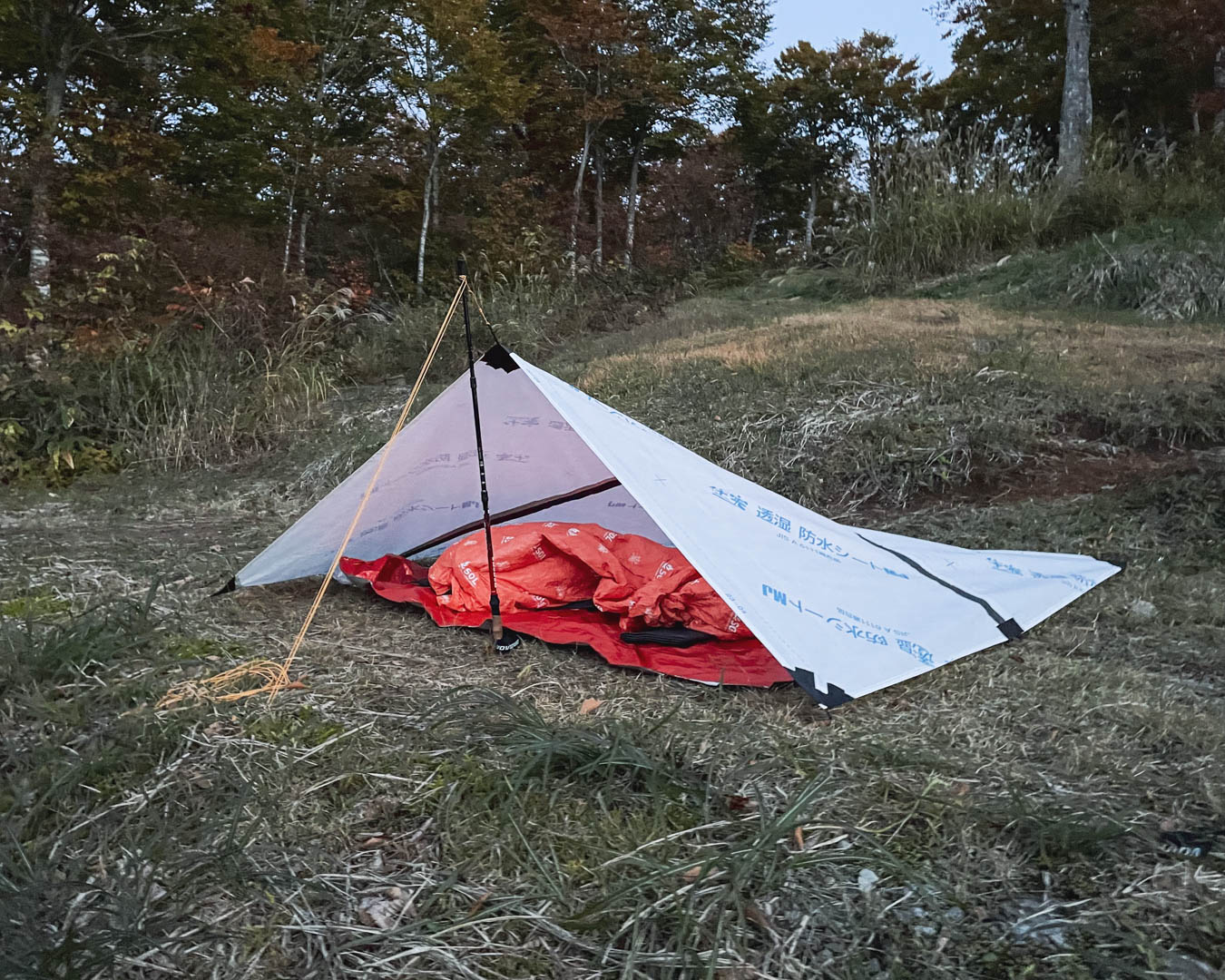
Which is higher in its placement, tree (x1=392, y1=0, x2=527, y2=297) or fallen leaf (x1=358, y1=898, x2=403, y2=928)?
tree (x1=392, y1=0, x2=527, y2=297)

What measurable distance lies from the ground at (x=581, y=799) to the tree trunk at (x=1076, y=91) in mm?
A: 7348

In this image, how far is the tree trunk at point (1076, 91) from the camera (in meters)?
9.63

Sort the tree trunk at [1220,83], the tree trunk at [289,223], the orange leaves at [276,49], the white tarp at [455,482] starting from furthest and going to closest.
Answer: the tree trunk at [1220,83], the tree trunk at [289,223], the orange leaves at [276,49], the white tarp at [455,482]

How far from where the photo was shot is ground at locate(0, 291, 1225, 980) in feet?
4.95

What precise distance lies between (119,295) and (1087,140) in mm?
9274

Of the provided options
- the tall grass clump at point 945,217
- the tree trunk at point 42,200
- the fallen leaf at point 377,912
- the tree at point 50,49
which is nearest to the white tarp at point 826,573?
the fallen leaf at point 377,912

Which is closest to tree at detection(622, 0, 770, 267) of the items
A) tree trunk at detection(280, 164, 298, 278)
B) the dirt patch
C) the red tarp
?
tree trunk at detection(280, 164, 298, 278)

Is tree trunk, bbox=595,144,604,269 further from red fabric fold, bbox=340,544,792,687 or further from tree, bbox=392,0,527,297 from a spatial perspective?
red fabric fold, bbox=340,544,792,687

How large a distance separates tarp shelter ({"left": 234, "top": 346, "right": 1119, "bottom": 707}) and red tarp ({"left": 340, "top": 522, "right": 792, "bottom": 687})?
229mm

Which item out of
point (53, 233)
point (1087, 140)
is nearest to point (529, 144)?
point (1087, 140)

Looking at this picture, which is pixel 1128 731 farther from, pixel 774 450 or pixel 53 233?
pixel 53 233

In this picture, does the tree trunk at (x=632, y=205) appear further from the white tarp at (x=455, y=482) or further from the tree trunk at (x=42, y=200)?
the white tarp at (x=455, y=482)

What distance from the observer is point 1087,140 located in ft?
31.6

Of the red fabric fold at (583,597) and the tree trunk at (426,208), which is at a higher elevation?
the tree trunk at (426,208)
